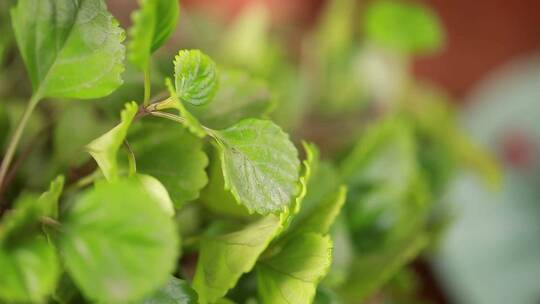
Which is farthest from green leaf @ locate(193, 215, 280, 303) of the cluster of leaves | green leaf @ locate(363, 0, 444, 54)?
Result: green leaf @ locate(363, 0, 444, 54)

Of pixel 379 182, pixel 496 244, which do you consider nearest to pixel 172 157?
pixel 379 182

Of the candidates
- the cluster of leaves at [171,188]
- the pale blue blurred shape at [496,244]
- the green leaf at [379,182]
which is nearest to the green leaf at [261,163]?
the cluster of leaves at [171,188]

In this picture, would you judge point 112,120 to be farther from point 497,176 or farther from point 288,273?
point 497,176

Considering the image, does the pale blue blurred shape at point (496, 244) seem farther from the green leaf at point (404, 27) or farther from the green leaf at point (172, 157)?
the green leaf at point (172, 157)

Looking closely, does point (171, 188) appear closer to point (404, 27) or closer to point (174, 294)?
point (174, 294)

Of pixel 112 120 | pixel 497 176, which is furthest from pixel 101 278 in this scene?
pixel 497 176
